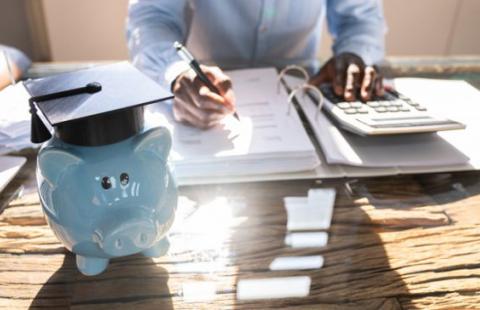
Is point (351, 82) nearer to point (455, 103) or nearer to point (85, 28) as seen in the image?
point (455, 103)

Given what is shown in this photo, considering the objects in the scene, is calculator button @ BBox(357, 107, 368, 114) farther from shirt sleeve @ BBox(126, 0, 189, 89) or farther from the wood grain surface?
shirt sleeve @ BBox(126, 0, 189, 89)

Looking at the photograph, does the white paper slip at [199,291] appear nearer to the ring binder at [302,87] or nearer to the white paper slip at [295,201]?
the white paper slip at [295,201]

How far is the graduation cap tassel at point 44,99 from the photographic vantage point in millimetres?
365

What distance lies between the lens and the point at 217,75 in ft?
2.18

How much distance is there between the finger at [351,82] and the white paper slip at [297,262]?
0.33 metres

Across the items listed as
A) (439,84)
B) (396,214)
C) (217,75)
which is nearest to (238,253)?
(396,214)

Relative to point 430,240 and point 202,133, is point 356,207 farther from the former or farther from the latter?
point 202,133

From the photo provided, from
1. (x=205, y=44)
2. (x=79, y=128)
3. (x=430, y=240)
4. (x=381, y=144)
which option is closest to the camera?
(x=79, y=128)

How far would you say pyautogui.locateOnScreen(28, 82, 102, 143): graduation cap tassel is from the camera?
37 centimetres

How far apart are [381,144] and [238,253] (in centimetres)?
29

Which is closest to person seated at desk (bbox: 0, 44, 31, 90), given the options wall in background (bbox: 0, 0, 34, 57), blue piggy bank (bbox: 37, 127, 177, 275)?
blue piggy bank (bbox: 37, 127, 177, 275)

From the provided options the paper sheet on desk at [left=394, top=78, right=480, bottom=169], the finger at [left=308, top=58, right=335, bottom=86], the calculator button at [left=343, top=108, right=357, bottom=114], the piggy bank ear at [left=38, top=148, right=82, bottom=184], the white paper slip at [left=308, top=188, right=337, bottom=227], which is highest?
the piggy bank ear at [left=38, top=148, right=82, bottom=184]

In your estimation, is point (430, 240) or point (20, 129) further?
point (20, 129)

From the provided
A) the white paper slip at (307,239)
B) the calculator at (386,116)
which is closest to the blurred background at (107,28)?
the calculator at (386,116)
